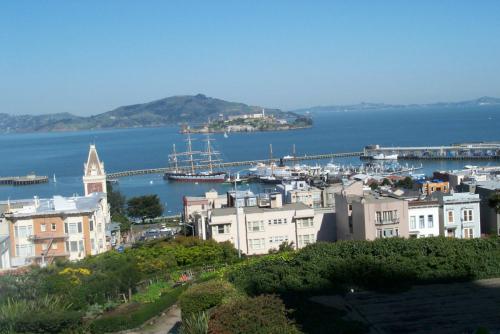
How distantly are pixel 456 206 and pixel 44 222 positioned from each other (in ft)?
29.4

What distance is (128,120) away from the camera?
19962cm

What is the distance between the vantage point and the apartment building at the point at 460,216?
50.0ft

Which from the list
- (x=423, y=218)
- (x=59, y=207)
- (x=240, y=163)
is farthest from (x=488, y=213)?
(x=240, y=163)

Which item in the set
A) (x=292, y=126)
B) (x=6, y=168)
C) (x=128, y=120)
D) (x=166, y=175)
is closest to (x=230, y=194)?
(x=166, y=175)

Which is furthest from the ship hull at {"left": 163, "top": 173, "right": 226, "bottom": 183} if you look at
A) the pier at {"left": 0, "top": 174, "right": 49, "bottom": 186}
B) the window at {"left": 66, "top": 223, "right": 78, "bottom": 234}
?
the window at {"left": 66, "top": 223, "right": 78, "bottom": 234}

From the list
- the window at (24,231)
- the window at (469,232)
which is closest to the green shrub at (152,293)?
the window at (24,231)

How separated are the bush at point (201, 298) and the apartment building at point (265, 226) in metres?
7.19

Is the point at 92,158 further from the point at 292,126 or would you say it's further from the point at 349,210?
the point at 292,126

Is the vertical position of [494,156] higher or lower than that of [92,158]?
lower

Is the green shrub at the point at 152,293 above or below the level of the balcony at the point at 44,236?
below

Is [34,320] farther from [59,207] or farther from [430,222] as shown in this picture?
[430,222]

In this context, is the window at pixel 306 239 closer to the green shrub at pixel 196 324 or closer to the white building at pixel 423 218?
the white building at pixel 423 218

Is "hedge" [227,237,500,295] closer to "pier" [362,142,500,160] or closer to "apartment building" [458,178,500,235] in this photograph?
"apartment building" [458,178,500,235]

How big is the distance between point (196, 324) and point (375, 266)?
305 centimetres
